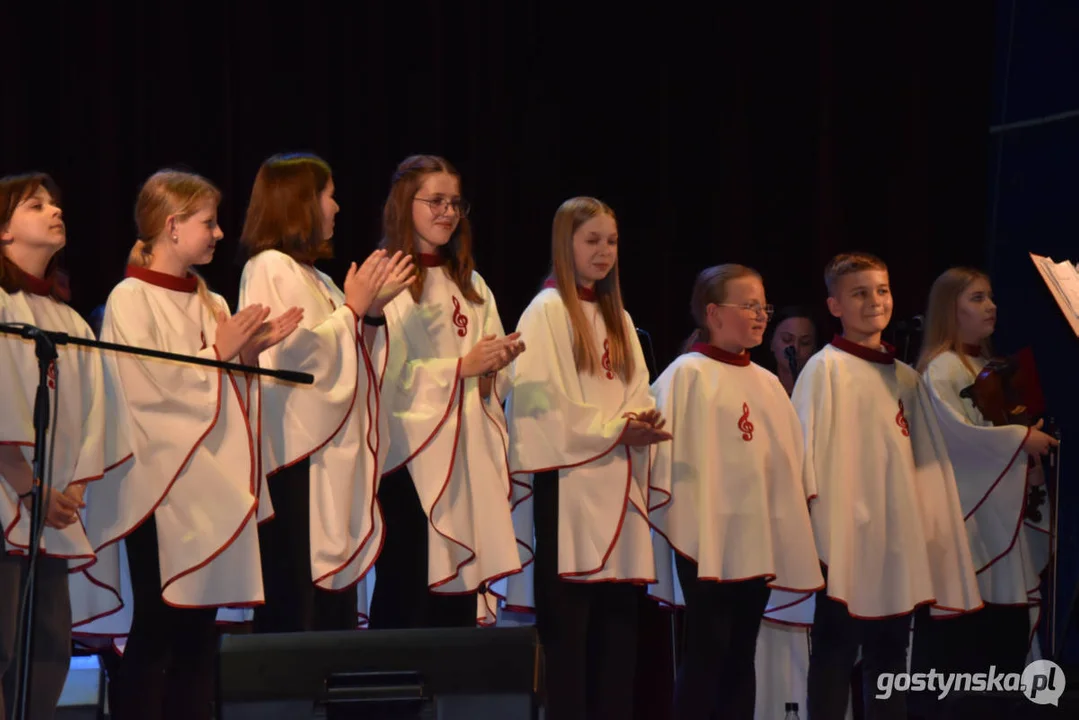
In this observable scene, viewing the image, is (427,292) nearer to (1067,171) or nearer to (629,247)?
(629,247)

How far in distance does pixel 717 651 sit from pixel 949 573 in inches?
39.9

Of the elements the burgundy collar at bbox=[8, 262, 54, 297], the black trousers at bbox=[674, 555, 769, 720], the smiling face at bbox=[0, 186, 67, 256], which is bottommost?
the black trousers at bbox=[674, 555, 769, 720]

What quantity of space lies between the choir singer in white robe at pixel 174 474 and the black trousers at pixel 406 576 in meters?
0.46

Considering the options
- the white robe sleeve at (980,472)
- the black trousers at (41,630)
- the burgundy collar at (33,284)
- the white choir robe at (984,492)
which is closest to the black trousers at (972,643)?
the white choir robe at (984,492)

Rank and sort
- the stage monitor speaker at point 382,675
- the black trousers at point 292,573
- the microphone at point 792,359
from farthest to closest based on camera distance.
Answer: the microphone at point 792,359 < the black trousers at point 292,573 < the stage monitor speaker at point 382,675

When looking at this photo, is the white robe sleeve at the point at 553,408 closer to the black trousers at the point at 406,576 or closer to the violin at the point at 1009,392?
the black trousers at the point at 406,576

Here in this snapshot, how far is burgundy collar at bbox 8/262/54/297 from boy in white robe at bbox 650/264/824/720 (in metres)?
1.93

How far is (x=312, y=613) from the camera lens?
3.74 metres

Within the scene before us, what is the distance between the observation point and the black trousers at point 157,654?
11.3 ft

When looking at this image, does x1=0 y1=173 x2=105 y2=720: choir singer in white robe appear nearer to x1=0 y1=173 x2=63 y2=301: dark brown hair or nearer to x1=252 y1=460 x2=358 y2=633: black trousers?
x1=0 y1=173 x2=63 y2=301: dark brown hair

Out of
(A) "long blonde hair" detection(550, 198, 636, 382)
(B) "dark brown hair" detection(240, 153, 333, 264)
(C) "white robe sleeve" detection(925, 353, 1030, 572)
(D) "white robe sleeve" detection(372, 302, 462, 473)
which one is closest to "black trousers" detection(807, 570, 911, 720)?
(C) "white robe sleeve" detection(925, 353, 1030, 572)

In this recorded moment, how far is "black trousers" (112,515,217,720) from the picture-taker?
11.3 feet

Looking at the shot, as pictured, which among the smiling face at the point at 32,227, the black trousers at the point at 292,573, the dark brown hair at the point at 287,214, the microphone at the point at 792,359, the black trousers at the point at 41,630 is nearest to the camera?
the black trousers at the point at 41,630

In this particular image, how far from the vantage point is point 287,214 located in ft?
12.9
